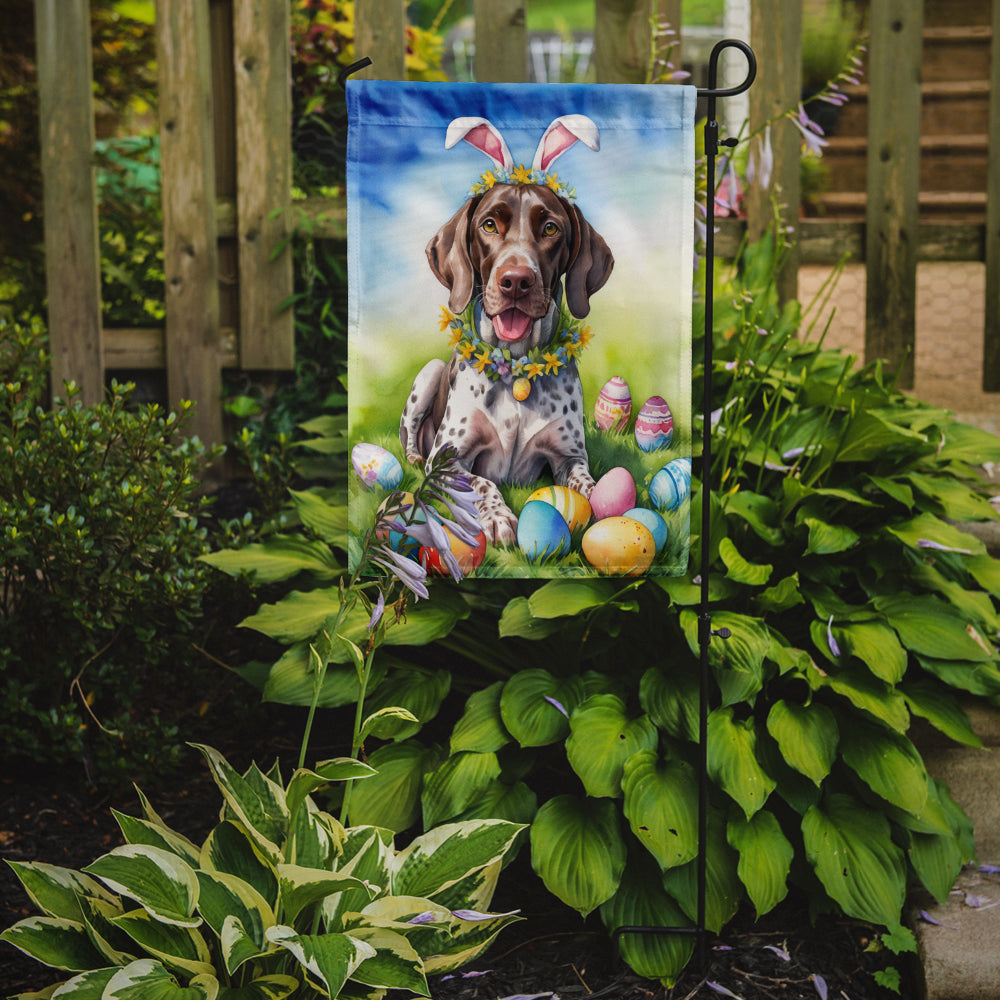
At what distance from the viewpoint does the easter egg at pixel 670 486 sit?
1890 millimetres

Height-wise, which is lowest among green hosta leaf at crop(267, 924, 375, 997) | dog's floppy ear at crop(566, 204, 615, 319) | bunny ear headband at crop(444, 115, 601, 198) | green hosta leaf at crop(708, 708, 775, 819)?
green hosta leaf at crop(267, 924, 375, 997)

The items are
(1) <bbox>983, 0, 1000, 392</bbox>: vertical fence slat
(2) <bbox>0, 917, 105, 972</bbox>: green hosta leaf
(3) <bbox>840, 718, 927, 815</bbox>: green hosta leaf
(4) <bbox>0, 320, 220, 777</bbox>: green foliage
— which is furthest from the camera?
(1) <bbox>983, 0, 1000, 392</bbox>: vertical fence slat

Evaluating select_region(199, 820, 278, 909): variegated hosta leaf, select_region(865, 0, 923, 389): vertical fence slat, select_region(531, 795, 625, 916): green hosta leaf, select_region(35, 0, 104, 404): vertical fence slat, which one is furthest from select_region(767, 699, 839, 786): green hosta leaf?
select_region(35, 0, 104, 404): vertical fence slat

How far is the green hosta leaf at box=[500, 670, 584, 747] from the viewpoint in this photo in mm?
1959

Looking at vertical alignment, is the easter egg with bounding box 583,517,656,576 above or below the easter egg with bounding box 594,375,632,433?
below

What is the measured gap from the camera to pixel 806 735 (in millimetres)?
1963

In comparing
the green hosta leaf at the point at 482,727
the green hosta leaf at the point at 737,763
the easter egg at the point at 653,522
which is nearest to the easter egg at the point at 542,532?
the easter egg at the point at 653,522

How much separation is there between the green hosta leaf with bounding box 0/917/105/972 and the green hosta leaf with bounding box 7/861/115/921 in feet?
0.07

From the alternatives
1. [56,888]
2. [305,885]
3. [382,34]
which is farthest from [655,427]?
[382,34]

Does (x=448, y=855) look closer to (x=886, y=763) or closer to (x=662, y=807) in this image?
(x=662, y=807)

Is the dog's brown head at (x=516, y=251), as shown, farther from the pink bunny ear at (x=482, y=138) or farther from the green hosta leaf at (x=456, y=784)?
the green hosta leaf at (x=456, y=784)

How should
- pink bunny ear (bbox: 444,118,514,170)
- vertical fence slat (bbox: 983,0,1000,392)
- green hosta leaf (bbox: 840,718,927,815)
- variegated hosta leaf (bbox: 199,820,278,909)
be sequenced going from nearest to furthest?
1. variegated hosta leaf (bbox: 199,820,278,909)
2. pink bunny ear (bbox: 444,118,514,170)
3. green hosta leaf (bbox: 840,718,927,815)
4. vertical fence slat (bbox: 983,0,1000,392)

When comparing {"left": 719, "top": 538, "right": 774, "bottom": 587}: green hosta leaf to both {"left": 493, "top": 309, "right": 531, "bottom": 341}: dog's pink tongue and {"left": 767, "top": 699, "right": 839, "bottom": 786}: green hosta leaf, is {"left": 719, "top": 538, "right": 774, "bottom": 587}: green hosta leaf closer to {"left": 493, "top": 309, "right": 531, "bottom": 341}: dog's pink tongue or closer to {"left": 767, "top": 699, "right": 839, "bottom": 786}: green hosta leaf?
{"left": 767, "top": 699, "right": 839, "bottom": 786}: green hosta leaf

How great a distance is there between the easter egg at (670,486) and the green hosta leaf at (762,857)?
0.62 metres
